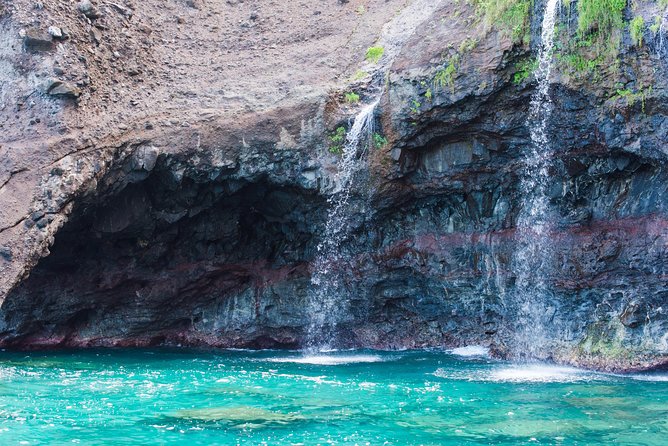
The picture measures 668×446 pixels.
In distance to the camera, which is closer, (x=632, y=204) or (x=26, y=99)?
(x=632, y=204)

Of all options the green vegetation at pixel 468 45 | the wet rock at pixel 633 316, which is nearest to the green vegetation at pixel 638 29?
the green vegetation at pixel 468 45

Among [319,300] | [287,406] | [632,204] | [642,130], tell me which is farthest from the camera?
[319,300]

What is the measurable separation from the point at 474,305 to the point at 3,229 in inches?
409

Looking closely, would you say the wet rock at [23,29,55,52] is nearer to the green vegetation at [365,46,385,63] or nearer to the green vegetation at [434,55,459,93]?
the green vegetation at [365,46,385,63]

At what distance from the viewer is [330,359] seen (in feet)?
52.7

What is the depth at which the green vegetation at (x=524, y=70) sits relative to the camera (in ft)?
46.7

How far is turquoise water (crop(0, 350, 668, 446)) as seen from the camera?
27.9 ft

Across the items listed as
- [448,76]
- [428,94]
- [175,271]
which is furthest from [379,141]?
[175,271]

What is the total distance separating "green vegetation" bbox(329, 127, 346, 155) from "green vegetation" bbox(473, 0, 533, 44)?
389 centimetres

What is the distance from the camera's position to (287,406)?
10.3m

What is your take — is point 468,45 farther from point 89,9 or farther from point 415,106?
point 89,9

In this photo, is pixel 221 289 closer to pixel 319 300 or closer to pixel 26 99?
pixel 319 300

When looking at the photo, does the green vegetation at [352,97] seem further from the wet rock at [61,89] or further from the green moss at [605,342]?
the green moss at [605,342]

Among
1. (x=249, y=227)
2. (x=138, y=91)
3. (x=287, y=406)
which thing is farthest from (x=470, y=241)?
(x=138, y=91)
